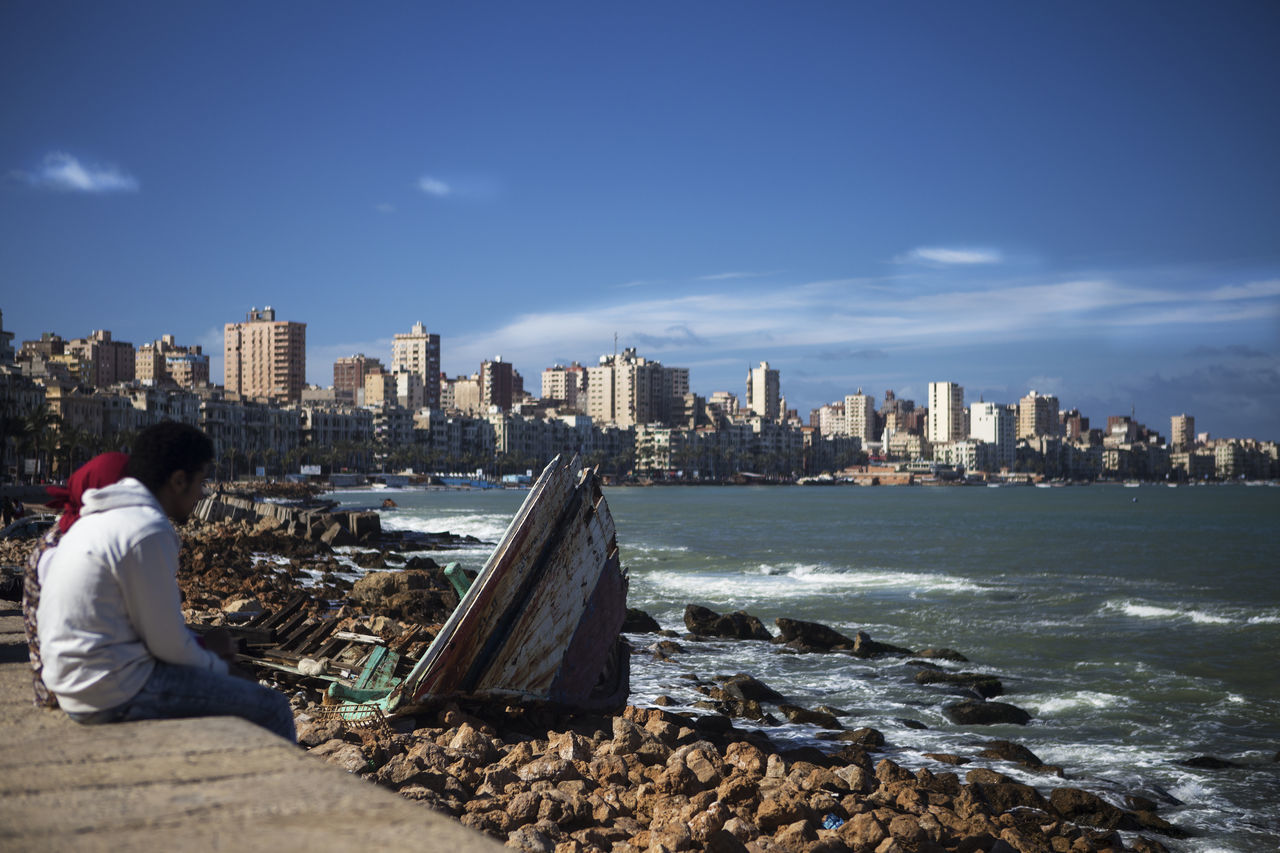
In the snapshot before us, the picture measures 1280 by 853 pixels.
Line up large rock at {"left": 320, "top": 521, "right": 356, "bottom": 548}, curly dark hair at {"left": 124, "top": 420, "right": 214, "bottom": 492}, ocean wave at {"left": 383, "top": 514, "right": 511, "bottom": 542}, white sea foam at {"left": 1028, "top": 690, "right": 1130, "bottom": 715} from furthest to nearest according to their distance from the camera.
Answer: ocean wave at {"left": 383, "top": 514, "right": 511, "bottom": 542}
large rock at {"left": 320, "top": 521, "right": 356, "bottom": 548}
white sea foam at {"left": 1028, "top": 690, "right": 1130, "bottom": 715}
curly dark hair at {"left": 124, "top": 420, "right": 214, "bottom": 492}

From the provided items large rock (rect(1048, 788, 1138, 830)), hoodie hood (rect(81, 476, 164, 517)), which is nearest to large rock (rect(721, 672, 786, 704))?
large rock (rect(1048, 788, 1138, 830))

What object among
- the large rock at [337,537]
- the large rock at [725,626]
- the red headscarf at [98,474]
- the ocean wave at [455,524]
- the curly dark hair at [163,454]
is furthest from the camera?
the ocean wave at [455,524]

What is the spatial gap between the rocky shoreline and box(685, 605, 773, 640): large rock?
5.77 m

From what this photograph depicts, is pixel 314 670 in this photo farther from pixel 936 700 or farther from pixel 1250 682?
pixel 1250 682

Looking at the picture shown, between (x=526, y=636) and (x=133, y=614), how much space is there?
6.23 m

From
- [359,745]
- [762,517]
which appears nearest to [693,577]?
[359,745]

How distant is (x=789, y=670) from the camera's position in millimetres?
16422

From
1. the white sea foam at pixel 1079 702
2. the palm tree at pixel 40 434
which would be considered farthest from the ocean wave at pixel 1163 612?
the palm tree at pixel 40 434

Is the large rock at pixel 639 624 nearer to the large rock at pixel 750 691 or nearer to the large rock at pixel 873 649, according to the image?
the large rock at pixel 873 649

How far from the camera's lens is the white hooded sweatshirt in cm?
357

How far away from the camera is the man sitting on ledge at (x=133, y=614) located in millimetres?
3582

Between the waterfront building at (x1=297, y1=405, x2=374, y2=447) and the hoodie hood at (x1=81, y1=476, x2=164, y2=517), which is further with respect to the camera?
the waterfront building at (x1=297, y1=405, x2=374, y2=447)

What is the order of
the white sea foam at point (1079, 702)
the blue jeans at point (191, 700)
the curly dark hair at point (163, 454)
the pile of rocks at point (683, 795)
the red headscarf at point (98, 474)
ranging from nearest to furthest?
the blue jeans at point (191, 700)
the curly dark hair at point (163, 454)
the red headscarf at point (98, 474)
the pile of rocks at point (683, 795)
the white sea foam at point (1079, 702)

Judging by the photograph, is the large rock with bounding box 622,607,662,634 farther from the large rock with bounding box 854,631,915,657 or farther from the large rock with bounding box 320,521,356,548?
the large rock with bounding box 320,521,356,548
